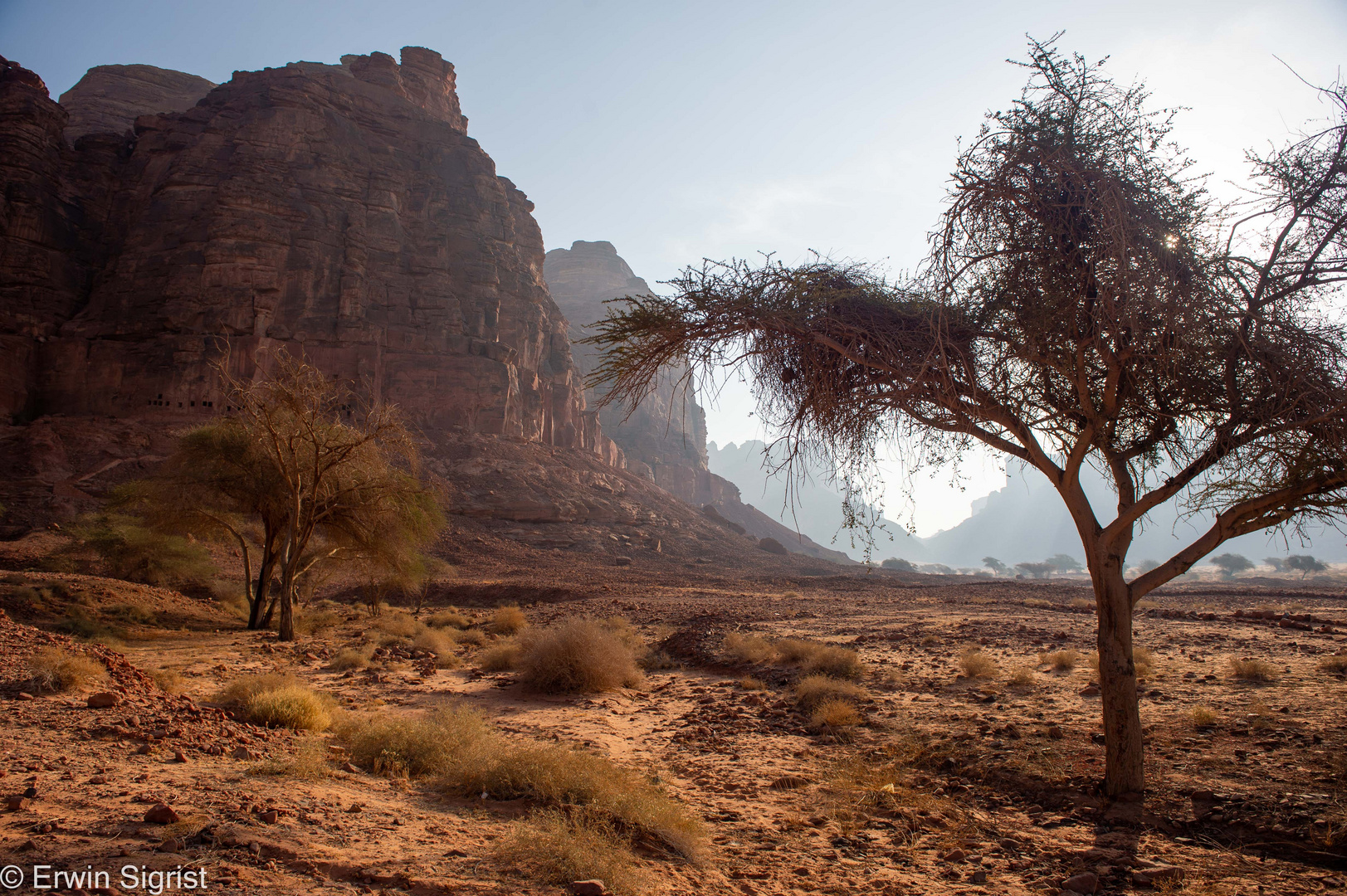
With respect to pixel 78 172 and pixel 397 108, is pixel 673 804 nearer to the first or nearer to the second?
pixel 78 172

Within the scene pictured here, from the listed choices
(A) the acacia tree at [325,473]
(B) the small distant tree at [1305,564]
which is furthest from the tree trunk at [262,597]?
(B) the small distant tree at [1305,564]

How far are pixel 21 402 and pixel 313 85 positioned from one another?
113 ft

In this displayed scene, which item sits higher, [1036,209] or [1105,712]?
[1036,209]

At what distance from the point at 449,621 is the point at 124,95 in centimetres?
9126

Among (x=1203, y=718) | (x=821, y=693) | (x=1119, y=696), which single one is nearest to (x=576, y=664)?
(x=821, y=693)

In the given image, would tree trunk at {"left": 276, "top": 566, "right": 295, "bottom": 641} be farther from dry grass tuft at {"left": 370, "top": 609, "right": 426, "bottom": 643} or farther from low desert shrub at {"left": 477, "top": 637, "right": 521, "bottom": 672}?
low desert shrub at {"left": 477, "top": 637, "right": 521, "bottom": 672}

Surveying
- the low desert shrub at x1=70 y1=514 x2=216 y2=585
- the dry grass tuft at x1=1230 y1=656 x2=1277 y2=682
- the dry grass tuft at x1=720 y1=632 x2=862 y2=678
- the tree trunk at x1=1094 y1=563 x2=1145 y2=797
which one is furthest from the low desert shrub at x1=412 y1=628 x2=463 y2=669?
the dry grass tuft at x1=1230 y1=656 x2=1277 y2=682

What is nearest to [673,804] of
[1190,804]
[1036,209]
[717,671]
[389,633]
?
[1190,804]

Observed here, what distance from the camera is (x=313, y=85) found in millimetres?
58000

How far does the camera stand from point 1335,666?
9.08 metres

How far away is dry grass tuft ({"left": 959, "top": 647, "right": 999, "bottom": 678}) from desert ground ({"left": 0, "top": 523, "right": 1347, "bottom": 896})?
5 centimetres

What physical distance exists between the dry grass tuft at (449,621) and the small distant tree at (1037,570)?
332 ft

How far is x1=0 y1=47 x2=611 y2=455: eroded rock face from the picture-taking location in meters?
44.0

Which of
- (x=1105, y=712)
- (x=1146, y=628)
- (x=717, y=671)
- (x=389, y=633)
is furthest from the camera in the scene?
(x=1146, y=628)
